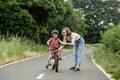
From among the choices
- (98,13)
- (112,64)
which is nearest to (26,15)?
(112,64)

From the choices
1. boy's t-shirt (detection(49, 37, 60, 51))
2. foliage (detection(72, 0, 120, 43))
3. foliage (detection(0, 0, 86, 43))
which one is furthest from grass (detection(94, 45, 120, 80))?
foliage (detection(72, 0, 120, 43))

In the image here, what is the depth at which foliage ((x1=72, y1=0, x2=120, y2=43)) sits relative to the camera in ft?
311

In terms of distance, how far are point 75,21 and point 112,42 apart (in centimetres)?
4030

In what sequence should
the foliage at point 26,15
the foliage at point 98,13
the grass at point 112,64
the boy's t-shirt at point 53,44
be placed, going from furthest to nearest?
1. the foliage at point 98,13
2. the foliage at point 26,15
3. the boy's t-shirt at point 53,44
4. the grass at point 112,64

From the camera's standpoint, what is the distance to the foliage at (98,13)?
94.7 m

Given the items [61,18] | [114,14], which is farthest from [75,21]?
[114,14]

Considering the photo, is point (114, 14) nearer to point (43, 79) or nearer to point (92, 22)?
point (92, 22)

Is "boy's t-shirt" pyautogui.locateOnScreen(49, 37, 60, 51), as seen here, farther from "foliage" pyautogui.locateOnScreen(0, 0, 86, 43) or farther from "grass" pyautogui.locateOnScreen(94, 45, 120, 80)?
"foliage" pyautogui.locateOnScreen(0, 0, 86, 43)

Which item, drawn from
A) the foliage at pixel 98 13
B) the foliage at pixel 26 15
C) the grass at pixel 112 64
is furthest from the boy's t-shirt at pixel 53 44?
the foliage at pixel 98 13

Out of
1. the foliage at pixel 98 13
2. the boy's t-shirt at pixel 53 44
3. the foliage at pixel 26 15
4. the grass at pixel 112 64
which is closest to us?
the grass at pixel 112 64

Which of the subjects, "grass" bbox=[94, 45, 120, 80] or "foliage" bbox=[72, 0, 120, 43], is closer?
"grass" bbox=[94, 45, 120, 80]

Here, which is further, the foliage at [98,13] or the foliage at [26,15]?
the foliage at [98,13]

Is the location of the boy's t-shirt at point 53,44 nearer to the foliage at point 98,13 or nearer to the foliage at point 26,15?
the foliage at point 26,15

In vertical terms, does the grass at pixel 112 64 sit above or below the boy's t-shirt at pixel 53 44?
below
